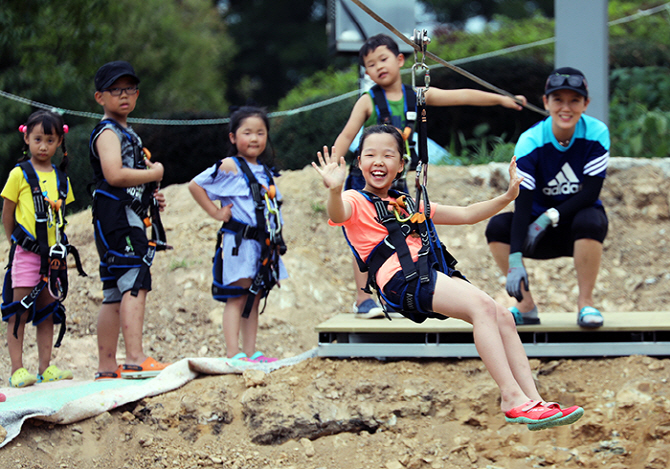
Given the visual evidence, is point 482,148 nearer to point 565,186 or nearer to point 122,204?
point 565,186

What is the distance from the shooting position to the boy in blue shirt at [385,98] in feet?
16.5

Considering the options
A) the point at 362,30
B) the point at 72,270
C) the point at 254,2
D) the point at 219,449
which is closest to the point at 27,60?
the point at 72,270

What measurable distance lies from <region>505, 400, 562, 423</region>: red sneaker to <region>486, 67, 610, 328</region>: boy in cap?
1.51 m

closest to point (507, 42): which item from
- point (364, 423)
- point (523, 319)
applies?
point (523, 319)

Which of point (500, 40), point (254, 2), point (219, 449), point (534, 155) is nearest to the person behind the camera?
point (219, 449)

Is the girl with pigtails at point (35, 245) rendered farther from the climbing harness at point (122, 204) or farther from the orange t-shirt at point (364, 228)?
the orange t-shirt at point (364, 228)

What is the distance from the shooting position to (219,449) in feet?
14.3

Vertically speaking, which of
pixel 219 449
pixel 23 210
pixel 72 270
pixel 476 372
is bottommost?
pixel 219 449

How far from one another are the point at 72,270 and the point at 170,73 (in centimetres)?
1077

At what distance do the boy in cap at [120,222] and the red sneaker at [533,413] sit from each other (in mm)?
2476

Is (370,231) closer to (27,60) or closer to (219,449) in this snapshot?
(219,449)

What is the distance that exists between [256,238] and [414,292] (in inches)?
73.0

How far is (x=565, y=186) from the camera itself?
4.82 m

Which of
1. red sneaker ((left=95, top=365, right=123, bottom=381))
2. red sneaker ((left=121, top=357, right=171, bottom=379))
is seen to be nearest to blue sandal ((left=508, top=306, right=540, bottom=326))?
red sneaker ((left=121, top=357, right=171, bottom=379))
